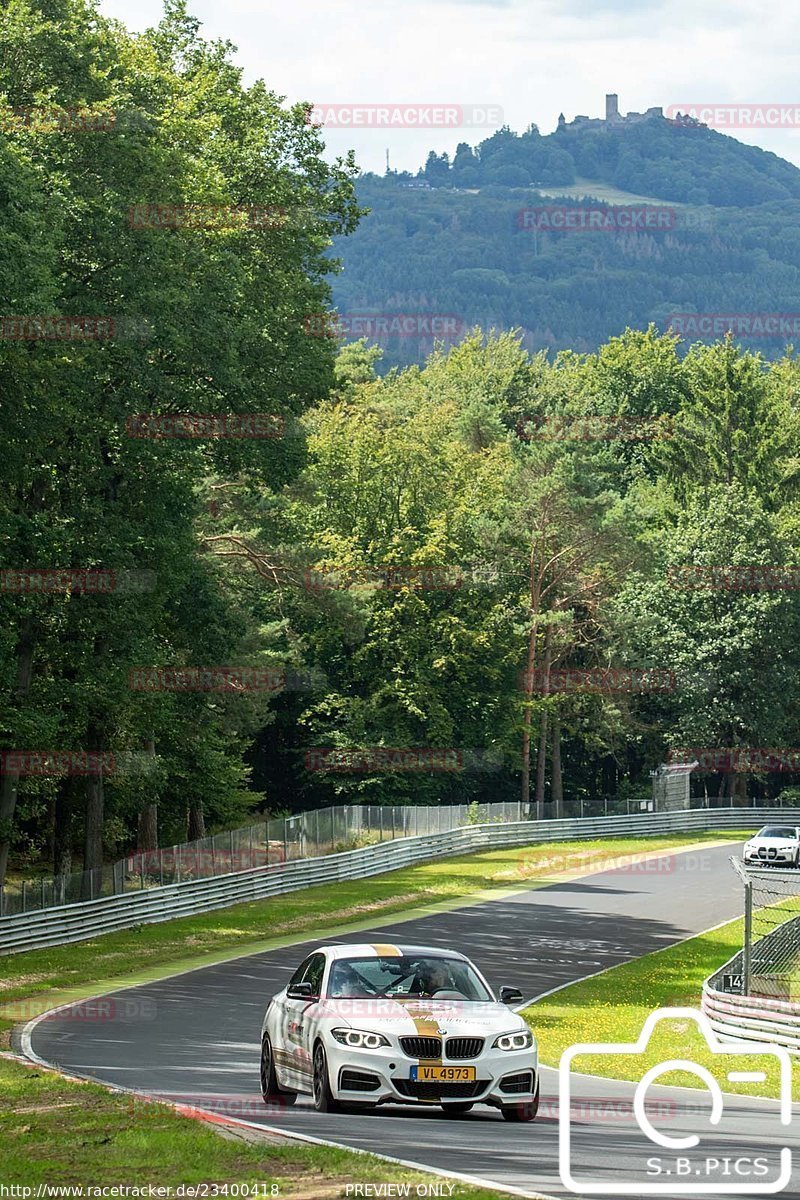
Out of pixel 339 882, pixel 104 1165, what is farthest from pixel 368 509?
pixel 104 1165

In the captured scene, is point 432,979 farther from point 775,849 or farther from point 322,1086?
point 775,849

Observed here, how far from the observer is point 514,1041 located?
14258 millimetres

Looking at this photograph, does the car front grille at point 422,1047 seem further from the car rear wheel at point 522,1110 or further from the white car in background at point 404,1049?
the car rear wheel at point 522,1110

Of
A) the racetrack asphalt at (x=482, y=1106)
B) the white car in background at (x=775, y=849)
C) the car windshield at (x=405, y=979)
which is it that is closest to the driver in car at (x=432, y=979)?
the car windshield at (x=405, y=979)

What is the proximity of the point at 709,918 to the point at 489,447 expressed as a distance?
5204 cm

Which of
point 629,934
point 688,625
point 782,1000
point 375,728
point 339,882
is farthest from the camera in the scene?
point 688,625

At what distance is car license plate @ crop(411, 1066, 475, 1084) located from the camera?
13914 millimetres

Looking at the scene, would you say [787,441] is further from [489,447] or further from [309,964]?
[309,964]

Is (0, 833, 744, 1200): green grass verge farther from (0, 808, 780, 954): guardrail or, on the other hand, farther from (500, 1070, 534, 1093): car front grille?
(500, 1070, 534, 1093): car front grille

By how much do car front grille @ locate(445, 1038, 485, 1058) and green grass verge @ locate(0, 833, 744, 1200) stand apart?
215 cm

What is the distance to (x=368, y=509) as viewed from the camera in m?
77.3

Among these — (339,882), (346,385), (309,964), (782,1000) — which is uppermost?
(346,385)

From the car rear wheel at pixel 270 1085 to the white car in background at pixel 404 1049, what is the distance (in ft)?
0.06

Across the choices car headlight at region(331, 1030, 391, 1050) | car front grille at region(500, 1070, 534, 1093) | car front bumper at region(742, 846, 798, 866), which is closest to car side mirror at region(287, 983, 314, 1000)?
car headlight at region(331, 1030, 391, 1050)
